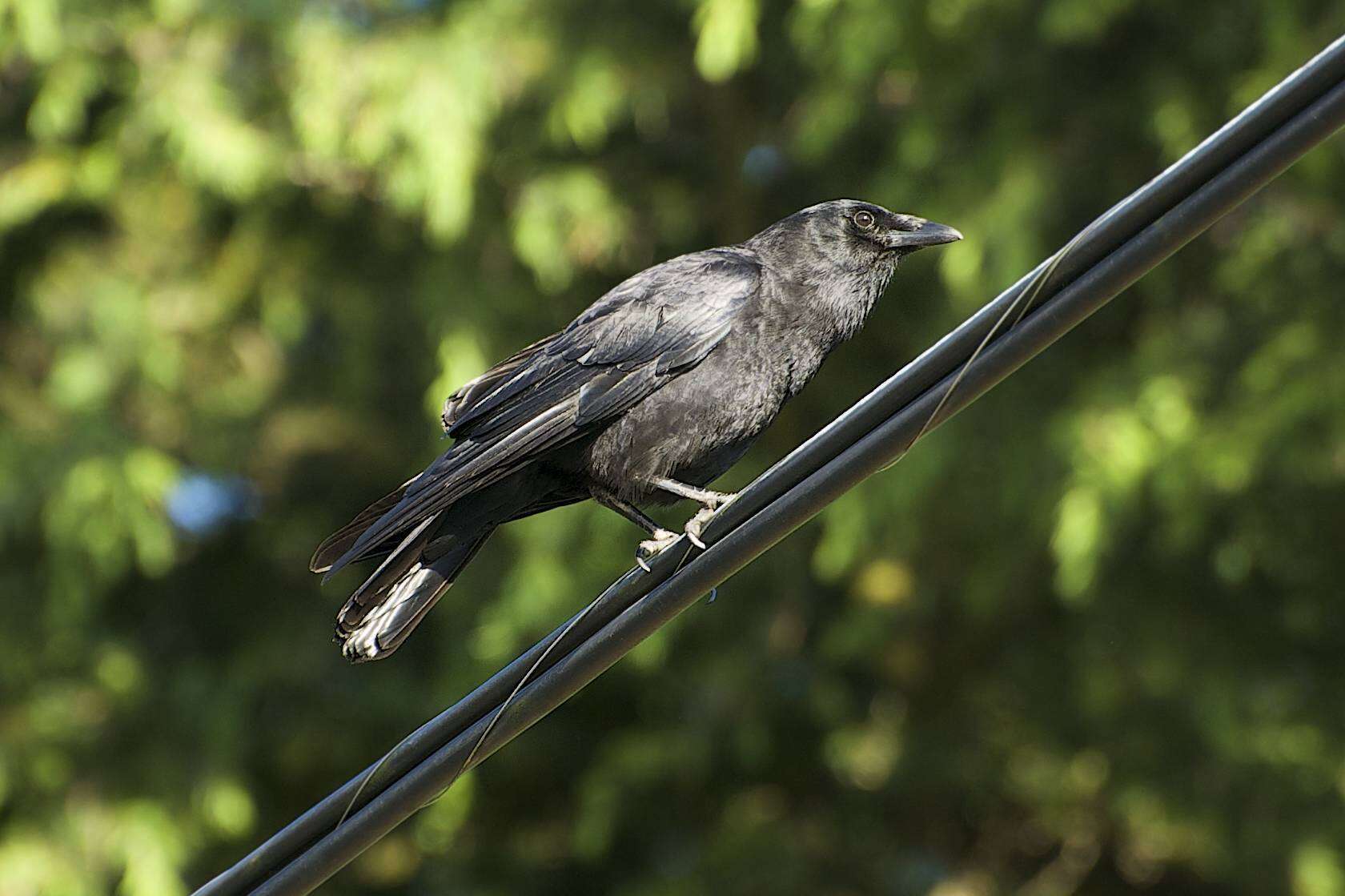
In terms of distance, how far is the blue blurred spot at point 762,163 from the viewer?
23.4 ft

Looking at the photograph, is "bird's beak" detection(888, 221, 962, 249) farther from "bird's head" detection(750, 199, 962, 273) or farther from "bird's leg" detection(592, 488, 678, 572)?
"bird's leg" detection(592, 488, 678, 572)

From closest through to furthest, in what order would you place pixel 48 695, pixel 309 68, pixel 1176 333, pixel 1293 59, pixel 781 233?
pixel 781 233 → pixel 1293 59 → pixel 1176 333 → pixel 309 68 → pixel 48 695

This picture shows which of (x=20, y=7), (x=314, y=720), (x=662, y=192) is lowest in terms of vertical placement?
(x=314, y=720)

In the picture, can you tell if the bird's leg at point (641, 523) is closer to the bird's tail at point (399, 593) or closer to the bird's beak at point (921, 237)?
the bird's tail at point (399, 593)

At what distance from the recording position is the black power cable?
2047 millimetres

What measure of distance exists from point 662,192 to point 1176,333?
2.38m

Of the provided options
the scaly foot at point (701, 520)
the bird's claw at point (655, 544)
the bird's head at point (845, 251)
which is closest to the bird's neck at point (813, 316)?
the bird's head at point (845, 251)

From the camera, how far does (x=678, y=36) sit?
22.6 feet

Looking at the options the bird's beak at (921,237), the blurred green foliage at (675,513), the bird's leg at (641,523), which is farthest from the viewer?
the blurred green foliage at (675,513)

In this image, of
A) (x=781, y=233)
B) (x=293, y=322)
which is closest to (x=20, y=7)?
(x=293, y=322)

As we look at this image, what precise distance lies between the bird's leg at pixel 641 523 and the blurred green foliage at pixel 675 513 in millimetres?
2291

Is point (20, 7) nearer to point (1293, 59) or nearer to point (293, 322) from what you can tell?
point (293, 322)

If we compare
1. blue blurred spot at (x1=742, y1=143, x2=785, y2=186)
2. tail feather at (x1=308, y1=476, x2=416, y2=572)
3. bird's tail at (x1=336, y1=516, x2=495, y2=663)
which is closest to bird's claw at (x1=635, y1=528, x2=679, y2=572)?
bird's tail at (x1=336, y1=516, x2=495, y2=663)

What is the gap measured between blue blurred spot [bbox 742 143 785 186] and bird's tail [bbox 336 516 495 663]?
3919mm
